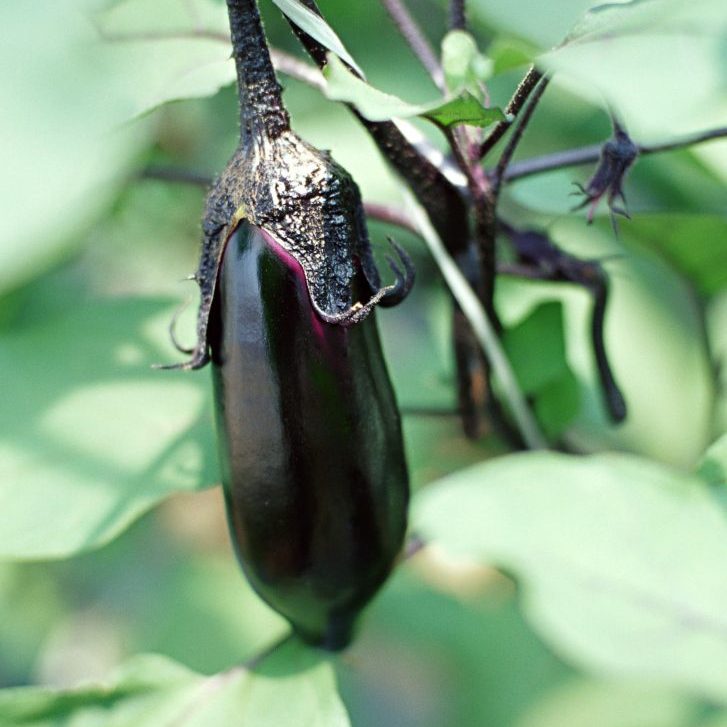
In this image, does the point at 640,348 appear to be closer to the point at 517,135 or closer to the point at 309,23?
the point at 517,135

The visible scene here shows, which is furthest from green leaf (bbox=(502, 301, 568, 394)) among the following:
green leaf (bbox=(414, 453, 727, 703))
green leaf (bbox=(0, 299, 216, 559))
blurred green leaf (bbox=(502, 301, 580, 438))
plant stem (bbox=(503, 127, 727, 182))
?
green leaf (bbox=(414, 453, 727, 703))

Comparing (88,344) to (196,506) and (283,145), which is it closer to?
(283,145)

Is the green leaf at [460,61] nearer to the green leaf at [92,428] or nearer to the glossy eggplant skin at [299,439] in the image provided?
the glossy eggplant skin at [299,439]

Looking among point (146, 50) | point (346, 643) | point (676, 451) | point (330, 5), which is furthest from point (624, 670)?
point (330, 5)

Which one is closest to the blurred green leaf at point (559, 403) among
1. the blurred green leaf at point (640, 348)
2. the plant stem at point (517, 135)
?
the blurred green leaf at point (640, 348)

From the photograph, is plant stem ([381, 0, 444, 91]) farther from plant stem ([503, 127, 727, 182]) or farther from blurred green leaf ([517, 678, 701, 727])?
blurred green leaf ([517, 678, 701, 727])
